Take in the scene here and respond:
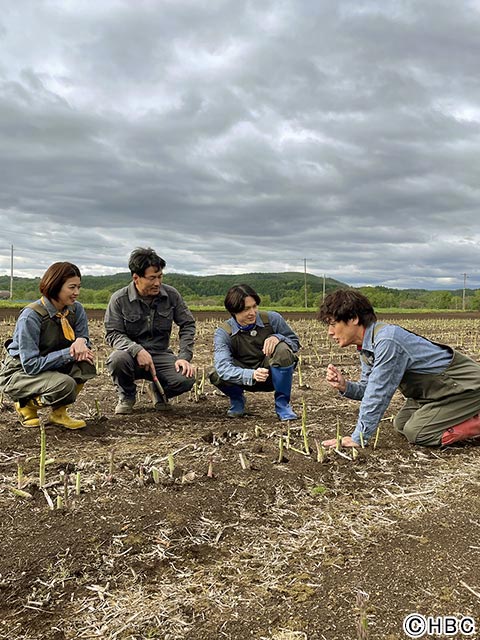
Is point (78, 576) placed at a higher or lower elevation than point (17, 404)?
lower

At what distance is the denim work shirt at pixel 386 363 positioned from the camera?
4.13 metres

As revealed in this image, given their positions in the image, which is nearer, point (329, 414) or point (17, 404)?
point (17, 404)

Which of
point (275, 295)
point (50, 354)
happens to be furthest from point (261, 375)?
point (275, 295)

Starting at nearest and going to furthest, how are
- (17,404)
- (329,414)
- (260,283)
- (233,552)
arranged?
(233,552)
(17,404)
(329,414)
(260,283)

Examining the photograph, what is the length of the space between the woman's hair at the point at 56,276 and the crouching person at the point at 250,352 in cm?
153

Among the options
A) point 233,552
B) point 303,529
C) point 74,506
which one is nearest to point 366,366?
point 303,529

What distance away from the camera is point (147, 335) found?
234 inches

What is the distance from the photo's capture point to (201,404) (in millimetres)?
6445

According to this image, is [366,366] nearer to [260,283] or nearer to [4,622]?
[4,622]

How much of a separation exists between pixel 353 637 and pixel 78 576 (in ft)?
4.51

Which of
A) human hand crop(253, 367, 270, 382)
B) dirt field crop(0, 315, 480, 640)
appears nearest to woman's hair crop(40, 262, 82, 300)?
dirt field crop(0, 315, 480, 640)

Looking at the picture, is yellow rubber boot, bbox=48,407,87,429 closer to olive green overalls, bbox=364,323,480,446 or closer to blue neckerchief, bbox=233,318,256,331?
blue neckerchief, bbox=233,318,256,331

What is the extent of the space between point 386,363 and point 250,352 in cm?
192

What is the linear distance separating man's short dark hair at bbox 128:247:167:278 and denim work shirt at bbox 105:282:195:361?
332 millimetres
